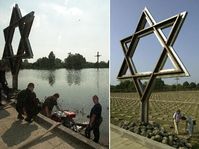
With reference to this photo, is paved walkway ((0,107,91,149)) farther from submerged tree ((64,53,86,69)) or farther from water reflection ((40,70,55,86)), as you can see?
submerged tree ((64,53,86,69))

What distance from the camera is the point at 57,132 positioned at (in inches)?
126

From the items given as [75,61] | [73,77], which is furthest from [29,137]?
[75,61]

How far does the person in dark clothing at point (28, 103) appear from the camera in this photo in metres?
3.61

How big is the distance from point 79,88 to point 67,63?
307 millimetres

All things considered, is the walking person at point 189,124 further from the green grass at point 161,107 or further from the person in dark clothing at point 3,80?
the person in dark clothing at point 3,80

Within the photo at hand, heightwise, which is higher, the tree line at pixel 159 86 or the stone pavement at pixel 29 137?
the tree line at pixel 159 86

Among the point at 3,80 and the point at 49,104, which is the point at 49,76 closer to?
the point at 49,104

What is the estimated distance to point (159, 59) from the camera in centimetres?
299

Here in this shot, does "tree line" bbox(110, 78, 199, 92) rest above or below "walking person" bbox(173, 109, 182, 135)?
above

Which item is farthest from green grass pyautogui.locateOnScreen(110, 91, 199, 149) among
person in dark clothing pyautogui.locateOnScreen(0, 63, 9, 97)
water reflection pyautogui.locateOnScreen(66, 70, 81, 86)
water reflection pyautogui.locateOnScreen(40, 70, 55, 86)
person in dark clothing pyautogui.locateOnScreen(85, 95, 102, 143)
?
person in dark clothing pyautogui.locateOnScreen(0, 63, 9, 97)

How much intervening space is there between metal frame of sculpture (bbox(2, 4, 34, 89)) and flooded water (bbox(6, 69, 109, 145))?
25.8 inches

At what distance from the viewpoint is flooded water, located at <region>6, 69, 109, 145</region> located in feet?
8.81

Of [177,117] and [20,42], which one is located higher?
[20,42]

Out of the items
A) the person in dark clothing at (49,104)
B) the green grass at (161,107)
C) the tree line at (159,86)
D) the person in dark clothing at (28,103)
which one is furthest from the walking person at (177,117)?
the person in dark clothing at (28,103)
